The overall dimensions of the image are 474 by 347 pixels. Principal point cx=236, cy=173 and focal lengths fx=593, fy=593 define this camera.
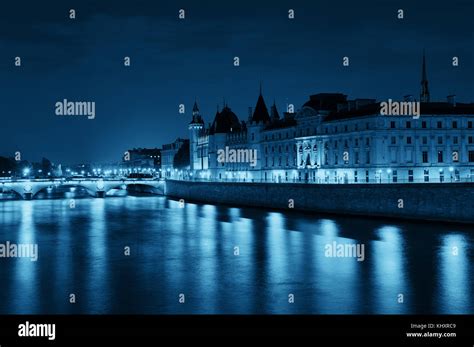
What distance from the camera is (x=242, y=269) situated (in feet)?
94.0

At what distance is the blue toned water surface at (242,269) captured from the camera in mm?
21688

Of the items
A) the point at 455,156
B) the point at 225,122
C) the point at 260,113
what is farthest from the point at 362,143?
the point at 225,122

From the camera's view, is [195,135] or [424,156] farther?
[195,135]

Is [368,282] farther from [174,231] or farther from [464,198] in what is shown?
[174,231]

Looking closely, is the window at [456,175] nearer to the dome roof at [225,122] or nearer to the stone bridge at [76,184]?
the dome roof at [225,122]

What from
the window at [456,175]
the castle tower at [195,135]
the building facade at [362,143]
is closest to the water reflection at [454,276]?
the building facade at [362,143]

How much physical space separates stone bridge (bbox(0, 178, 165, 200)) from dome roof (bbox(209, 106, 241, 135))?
14118mm

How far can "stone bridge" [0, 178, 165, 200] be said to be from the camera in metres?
84.4

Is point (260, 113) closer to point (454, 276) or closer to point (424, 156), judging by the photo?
point (424, 156)

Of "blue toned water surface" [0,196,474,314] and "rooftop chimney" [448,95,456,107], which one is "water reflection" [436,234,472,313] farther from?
"rooftop chimney" [448,95,456,107]

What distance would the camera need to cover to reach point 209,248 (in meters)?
36.2

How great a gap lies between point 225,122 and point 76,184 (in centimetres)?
2813
